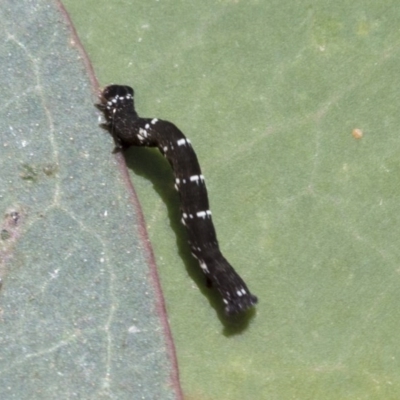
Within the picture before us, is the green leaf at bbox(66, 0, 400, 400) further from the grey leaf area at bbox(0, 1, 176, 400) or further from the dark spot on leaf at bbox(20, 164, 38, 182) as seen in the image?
the dark spot on leaf at bbox(20, 164, 38, 182)

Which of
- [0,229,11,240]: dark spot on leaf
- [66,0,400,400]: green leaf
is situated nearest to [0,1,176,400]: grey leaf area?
[0,229,11,240]: dark spot on leaf

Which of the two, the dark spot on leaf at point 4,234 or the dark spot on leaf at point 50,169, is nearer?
the dark spot on leaf at point 4,234

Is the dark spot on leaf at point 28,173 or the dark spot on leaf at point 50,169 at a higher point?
the dark spot on leaf at point 50,169

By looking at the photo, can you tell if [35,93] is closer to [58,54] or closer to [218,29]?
[58,54]

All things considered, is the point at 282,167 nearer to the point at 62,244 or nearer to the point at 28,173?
the point at 62,244

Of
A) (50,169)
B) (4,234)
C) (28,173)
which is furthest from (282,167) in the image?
(4,234)

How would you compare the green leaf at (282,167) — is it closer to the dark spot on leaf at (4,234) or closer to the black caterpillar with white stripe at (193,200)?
the black caterpillar with white stripe at (193,200)

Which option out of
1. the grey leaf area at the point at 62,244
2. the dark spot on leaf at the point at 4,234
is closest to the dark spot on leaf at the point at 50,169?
the grey leaf area at the point at 62,244
